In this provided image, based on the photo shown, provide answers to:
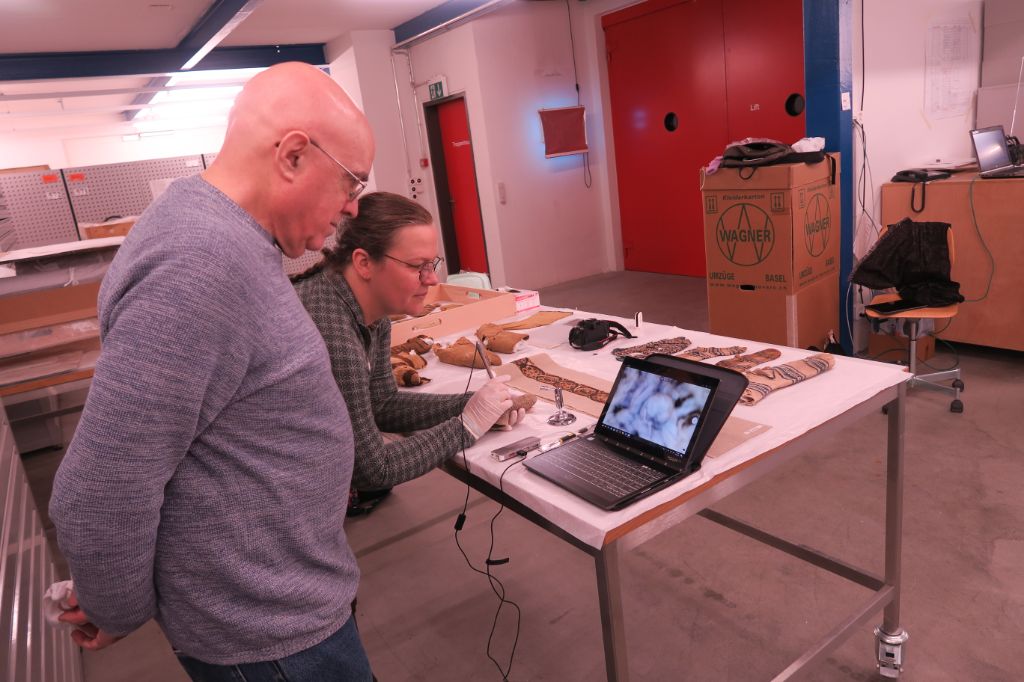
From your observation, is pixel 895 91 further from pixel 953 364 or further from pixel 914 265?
pixel 953 364

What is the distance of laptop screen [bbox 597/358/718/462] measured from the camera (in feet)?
4.30

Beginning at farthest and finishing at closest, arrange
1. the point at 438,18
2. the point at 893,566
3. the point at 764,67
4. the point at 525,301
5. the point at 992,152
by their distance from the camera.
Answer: the point at 438,18 → the point at 764,67 → the point at 992,152 → the point at 525,301 → the point at 893,566

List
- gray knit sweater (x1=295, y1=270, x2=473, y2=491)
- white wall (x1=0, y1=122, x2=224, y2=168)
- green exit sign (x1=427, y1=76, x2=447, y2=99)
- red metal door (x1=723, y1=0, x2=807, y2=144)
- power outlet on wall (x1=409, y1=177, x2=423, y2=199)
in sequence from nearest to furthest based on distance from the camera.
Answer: gray knit sweater (x1=295, y1=270, x2=473, y2=491) < red metal door (x1=723, y1=0, x2=807, y2=144) < green exit sign (x1=427, y1=76, x2=447, y2=99) < power outlet on wall (x1=409, y1=177, x2=423, y2=199) < white wall (x1=0, y1=122, x2=224, y2=168)

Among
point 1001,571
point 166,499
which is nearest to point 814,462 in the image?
point 1001,571

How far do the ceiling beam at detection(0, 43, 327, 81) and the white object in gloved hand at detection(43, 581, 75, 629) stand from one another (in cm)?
669

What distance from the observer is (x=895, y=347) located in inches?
155

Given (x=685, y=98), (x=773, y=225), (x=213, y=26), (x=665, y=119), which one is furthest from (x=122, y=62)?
(x=773, y=225)

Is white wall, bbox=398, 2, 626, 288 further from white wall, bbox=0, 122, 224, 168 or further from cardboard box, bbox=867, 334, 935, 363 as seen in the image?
white wall, bbox=0, 122, 224, 168

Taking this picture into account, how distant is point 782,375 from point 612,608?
2.56 feet

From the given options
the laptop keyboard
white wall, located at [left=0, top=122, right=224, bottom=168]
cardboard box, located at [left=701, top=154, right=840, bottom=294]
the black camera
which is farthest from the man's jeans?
white wall, located at [left=0, top=122, right=224, bottom=168]

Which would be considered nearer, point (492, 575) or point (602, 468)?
point (602, 468)

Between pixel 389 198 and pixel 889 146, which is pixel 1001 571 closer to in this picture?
pixel 389 198

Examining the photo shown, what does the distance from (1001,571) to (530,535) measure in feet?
5.09

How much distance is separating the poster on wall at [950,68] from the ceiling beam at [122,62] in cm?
537
